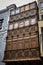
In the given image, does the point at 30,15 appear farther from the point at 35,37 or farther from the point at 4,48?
the point at 4,48

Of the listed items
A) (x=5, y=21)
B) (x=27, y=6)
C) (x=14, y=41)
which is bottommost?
(x=14, y=41)

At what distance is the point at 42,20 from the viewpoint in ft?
39.6

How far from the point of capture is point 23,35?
1283cm

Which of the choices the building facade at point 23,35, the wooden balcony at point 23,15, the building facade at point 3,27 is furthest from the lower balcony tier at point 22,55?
the wooden balcony at point 23,15

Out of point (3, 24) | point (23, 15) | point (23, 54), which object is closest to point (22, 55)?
point (23, 54)

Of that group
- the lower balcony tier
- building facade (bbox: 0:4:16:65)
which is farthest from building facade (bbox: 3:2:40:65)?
building facade (bbox: 0:4:16:65)

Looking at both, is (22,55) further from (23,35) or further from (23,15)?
(23,15)

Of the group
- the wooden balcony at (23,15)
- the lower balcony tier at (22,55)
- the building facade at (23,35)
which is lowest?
the lower balcony tier at (22,55)

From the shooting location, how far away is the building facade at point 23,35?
1160 centimetres

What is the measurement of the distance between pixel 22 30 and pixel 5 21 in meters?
3.03

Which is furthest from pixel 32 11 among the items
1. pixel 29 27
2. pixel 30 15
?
pixel 29 27

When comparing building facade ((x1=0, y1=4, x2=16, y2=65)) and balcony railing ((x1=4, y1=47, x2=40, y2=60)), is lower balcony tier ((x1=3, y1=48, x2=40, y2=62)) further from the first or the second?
building facade ((x1=0, y1=4, x2=16, y2=65))

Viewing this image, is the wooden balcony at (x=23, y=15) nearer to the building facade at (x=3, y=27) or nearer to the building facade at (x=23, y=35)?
the building facade at (x=23, y=35)

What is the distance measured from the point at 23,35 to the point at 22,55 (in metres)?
2.03
